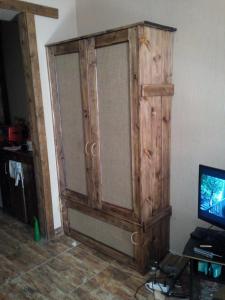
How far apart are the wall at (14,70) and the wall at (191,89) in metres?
1.62

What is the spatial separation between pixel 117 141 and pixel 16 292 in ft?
4.83

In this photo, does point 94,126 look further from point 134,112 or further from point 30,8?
point 30,8

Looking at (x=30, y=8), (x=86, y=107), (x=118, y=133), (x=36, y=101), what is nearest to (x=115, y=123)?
(x=118, y=133)

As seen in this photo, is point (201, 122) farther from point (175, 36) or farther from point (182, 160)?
point (175, 36)

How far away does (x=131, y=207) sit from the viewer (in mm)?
2254

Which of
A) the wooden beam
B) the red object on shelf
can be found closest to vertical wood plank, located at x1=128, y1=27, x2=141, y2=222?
the wooden beam

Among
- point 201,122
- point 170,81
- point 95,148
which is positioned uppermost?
point 170,81

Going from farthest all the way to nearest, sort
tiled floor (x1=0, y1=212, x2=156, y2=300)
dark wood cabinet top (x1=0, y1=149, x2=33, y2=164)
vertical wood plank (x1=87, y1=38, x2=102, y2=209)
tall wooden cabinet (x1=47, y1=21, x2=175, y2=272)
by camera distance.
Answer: dark wood cabinet top (x1=0, y1=149, x2=33, y2=164)
vertical wood plank (x1=87, y1=38, x2=102, y2=209)
tiled floor (x1=0, y1=212, x2=156, y2=300)
tall wooden cabinet (x1=47, y1=21, x2=175, y2=272)

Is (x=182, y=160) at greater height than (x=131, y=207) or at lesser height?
greater

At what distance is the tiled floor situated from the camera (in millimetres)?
2125

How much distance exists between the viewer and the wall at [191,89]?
1963mm

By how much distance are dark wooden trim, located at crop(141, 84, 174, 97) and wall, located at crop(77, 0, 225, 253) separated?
0.23ft

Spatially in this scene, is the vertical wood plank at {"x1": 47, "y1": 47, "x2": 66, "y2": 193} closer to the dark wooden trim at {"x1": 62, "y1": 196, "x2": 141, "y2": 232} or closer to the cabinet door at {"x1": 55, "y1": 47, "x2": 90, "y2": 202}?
the cabinet door at {"x1": 55, "y1": 47, "x2": 90, "y2": 202}

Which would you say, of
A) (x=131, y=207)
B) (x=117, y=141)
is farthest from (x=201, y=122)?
(x=131, y=207)
